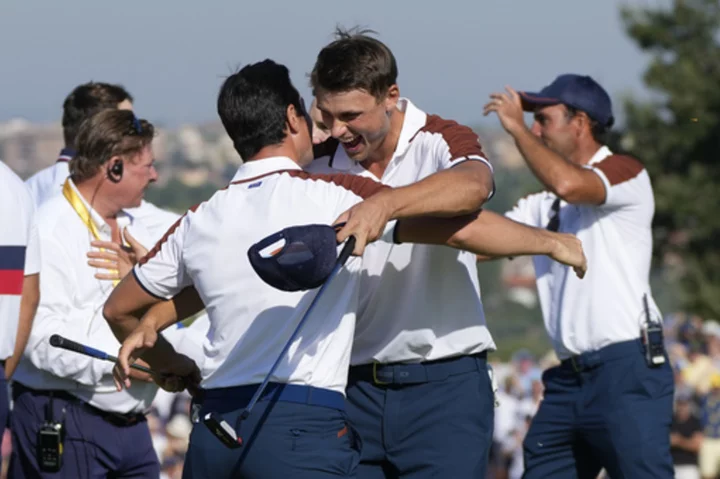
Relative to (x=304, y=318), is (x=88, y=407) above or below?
below

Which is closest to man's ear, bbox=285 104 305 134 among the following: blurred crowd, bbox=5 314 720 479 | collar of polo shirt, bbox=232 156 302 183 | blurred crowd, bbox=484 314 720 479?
collar of polo shirt, bbox=232 156 302 183

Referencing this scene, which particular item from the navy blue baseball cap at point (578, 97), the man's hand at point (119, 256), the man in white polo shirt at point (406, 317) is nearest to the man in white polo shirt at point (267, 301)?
the man in white polo shirt at point (406, 317)

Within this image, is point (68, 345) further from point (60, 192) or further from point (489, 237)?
point (60, 192)

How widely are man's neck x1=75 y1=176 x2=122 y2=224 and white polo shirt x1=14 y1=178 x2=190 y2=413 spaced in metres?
0.03

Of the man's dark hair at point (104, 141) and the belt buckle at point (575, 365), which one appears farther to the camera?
the belt buckle at point (575, 365)

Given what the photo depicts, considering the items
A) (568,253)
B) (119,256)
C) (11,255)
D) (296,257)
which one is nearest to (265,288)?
(296,257)

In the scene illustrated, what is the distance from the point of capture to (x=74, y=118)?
739 cm

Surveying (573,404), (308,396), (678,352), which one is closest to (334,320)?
(308,396)

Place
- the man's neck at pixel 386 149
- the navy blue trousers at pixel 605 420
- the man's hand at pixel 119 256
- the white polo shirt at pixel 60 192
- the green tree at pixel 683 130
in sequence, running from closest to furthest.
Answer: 1. the man's neck at pixel 386 149
2. the man's hand at pixel 119 256
3. the navy blue trousers at pixel 605 420
4. the white polo shirt at pixel 60 192
5. the green tree at pixel 683 130

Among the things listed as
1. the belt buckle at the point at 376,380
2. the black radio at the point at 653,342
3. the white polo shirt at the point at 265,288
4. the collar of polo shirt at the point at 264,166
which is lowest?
the black radio at the point at 653,342

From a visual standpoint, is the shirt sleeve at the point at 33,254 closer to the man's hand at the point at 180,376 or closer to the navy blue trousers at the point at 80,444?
the man's hand at the point at 180,376

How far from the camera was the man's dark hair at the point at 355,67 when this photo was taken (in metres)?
4.78

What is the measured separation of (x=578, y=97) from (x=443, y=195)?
9.87 feet

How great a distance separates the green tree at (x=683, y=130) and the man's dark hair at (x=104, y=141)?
2276cm
